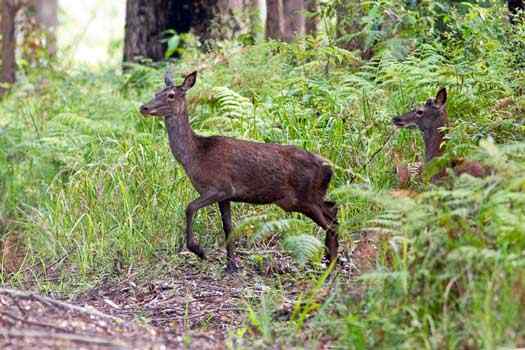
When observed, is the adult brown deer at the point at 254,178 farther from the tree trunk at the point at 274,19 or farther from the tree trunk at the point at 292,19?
the tree trunk at the point at 292,19

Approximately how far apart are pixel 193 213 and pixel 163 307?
89 centimetres

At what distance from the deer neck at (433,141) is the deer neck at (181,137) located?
2055 mm

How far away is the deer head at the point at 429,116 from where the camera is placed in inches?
359

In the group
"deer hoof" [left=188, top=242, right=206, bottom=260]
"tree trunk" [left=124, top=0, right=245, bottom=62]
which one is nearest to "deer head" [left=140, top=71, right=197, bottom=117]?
"deer hoof" [left=188, top=242, right=206, bottom=260]

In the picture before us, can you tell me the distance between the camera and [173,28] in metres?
15.8

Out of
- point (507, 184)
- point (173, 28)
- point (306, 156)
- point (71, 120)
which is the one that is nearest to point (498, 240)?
point (507, 184)

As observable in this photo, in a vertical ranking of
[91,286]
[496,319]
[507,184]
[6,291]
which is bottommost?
[91,286]

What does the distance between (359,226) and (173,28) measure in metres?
8.16

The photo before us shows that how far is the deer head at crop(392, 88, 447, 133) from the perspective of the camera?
9125 millimetres

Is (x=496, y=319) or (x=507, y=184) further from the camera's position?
(x=507, y=184)

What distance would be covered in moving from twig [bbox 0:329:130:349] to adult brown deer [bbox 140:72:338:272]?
7.92 feet

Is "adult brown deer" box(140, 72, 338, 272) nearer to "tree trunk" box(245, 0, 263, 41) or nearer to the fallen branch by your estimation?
the fallen branch

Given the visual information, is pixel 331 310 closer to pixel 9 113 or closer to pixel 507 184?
pixel 507 184

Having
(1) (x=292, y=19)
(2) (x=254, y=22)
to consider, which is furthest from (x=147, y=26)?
(1) (x=292, y=19)
